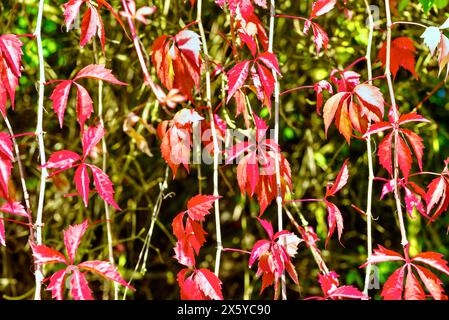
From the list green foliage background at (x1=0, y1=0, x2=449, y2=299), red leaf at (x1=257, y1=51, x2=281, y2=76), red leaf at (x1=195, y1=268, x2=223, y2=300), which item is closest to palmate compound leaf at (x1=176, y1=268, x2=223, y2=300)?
red leaf at (x1=195, y1=268, x2=223, y2=300)

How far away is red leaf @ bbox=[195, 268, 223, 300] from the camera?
93cm

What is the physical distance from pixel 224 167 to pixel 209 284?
0.78 metres

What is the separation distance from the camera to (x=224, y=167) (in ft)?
5.58

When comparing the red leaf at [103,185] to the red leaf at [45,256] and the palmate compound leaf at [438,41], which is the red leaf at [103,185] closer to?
the red leaf at [45,256]

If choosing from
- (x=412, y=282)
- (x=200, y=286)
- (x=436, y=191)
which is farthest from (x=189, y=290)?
(x=436, y=191)

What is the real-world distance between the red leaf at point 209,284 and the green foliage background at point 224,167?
0.69 metres

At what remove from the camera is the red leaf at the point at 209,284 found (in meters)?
0.93

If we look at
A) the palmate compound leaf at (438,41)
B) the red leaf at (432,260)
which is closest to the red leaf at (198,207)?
the red leaf at (432,260)

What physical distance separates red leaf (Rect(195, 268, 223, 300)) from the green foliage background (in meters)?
0.69

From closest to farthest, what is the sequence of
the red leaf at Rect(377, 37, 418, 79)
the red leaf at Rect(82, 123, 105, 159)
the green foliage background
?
1. the red leaf at Rect(82, 123, 105, 159)
2. the red leaf at Rect(377, 37, 418, 79)
3. the green foliage background

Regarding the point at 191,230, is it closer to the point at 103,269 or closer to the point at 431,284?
the point at 103,269

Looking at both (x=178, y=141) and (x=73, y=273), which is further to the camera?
(x=178, y=141)

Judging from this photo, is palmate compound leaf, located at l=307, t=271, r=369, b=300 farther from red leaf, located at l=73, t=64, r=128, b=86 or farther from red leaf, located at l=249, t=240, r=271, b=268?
red leaf, located at l=73, t=64, r=128, b=86

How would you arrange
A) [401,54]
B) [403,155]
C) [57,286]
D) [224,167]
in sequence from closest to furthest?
[57,286] < [403,155] < [401,54] < [224,167]
